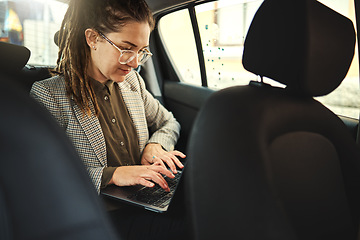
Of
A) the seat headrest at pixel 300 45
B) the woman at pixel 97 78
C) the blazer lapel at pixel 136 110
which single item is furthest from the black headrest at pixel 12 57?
the seat headrest at pixel 300 45

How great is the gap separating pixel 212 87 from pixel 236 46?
338 millimetres

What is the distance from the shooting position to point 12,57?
1505 mm

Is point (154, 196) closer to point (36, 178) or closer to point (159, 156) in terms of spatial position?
point (159, 156)

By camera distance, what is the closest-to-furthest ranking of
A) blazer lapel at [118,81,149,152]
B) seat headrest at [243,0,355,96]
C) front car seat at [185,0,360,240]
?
front car seat at [185,0,360,240] → seat headrest at [243,0,355,96] → blazer lapel at [118,81,149,152]

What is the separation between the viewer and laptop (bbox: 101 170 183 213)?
113 cm

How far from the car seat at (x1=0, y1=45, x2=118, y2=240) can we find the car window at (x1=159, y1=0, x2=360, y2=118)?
62.8 inches

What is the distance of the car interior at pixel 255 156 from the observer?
50 centimetres

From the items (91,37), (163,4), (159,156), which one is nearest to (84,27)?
(91,37)

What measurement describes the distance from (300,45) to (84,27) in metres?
0.88

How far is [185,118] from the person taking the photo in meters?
2.63

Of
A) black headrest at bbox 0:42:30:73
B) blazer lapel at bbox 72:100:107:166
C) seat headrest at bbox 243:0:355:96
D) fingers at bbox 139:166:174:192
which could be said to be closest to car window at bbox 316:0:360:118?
seat headrest at bbox 243:0:355:96

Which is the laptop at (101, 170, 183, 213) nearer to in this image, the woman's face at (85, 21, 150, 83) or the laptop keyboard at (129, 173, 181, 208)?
the laptop keyboard at (129, 173, 181, 208)

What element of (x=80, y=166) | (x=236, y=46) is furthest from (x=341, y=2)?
(x=80, y=166)

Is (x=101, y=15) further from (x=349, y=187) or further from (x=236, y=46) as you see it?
(x=236, y=46)
